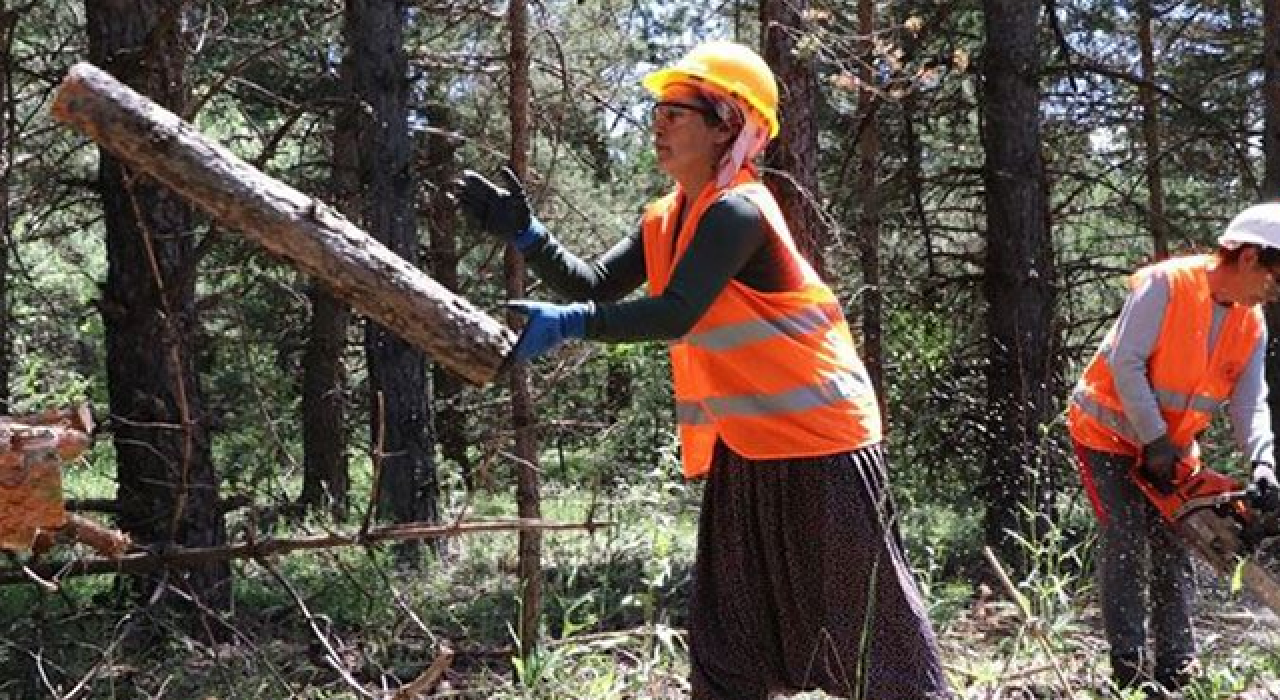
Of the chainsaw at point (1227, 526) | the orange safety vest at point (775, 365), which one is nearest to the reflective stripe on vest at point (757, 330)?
the orange safety vest at point (775, 365)

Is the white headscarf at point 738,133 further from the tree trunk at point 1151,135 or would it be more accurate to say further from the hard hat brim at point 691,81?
the tree trunk at point 1151,135

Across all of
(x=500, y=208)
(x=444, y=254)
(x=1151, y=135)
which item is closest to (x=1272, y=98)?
(x=1151, y=135)

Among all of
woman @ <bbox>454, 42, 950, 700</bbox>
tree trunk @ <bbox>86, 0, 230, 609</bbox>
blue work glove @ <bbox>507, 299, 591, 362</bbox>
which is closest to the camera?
blue work glove @ <bbox>507, 299, 591, 362</bbox>

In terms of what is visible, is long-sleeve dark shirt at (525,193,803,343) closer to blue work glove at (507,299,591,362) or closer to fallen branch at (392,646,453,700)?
blue work glove at (507,299,591,362)

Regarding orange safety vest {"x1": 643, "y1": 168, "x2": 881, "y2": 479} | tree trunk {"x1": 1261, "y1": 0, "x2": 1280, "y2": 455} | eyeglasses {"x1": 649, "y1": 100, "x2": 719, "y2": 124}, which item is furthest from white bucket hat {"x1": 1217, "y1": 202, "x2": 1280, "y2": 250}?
tree trunk {"x1": 1261, "y1": 0, "x2": 1280, "y2": 455}

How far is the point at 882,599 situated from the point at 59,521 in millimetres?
2050

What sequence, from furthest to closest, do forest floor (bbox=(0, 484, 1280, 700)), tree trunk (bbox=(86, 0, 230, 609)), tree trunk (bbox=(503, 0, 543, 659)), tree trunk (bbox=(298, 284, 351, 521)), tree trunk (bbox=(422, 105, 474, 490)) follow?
tree trunk (bbox=(298, 284, 351, 521)), tree trunk (bbox=(422, 105, 474, 490)), tree trunk (bbox=(86, 0, 230, 609)), tree trunk (bbox=(503, 0, 543, 659)), forest floor (bbox=(0, 484, 1280, 700))

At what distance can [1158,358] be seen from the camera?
432 centimetres

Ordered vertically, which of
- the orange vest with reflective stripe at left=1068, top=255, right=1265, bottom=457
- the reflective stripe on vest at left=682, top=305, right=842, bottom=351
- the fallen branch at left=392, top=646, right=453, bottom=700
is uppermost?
the reflective stripe on vest at left=682, top=305, right=842, bottom=351

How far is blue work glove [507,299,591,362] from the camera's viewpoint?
2826mm

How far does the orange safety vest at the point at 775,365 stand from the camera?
10.7 feet

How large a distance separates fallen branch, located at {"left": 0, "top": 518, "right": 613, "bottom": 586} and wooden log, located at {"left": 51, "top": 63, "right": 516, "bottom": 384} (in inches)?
26.6

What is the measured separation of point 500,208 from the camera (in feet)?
11.6

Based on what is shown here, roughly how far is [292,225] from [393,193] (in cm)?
588
